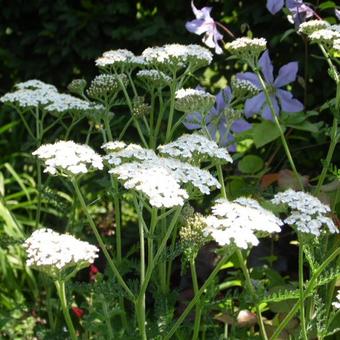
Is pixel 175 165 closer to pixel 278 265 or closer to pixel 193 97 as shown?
pixel 193 97

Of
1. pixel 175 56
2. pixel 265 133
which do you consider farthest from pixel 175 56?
pixel 265 133

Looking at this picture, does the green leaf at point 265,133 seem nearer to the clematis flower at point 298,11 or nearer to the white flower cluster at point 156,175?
the clematis flower at point 298,11

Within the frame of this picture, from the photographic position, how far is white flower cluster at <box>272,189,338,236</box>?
1.40m

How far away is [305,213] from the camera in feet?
4.70

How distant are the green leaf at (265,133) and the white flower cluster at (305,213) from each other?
75 cm

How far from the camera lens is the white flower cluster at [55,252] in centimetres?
129

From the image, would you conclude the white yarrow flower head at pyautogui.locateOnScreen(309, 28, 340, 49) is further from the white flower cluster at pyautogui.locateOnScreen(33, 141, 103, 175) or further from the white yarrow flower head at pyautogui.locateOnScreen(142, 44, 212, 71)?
the white flower cluster at pyautogui.locateOnScreen(33, 141, 103, 175)

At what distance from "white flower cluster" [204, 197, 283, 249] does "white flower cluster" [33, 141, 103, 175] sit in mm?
257

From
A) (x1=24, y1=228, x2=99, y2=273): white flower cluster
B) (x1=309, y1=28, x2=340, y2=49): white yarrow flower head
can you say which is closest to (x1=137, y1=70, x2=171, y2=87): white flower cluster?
(x1=309, y1=28, x2=340, y2=49): white yarrow flower head

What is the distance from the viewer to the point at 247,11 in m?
2.96

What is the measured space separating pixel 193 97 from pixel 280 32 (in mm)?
1377

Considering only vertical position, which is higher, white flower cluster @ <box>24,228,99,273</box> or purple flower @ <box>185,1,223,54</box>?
purple flower @ <box>185,1,223,54</box>

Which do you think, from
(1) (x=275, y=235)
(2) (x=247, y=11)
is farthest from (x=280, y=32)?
Answer: (1) (x=275, y=235)

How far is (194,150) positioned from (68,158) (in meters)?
0.25
